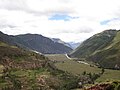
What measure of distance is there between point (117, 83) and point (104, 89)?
20.4ft

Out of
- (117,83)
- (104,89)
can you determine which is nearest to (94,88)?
(104,89)

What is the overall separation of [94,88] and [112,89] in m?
5.80

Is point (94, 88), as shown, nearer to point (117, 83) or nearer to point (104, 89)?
point (104, 89)

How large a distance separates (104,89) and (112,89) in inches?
116

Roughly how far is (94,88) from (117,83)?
8.83 metres

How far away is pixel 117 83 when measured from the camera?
88250 millimetres

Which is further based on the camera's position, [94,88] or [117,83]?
[117,83]

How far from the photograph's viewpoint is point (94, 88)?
272 feet

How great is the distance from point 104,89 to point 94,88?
9.59 ft

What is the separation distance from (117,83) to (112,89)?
11.6 ft

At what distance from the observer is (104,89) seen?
83.8 m
